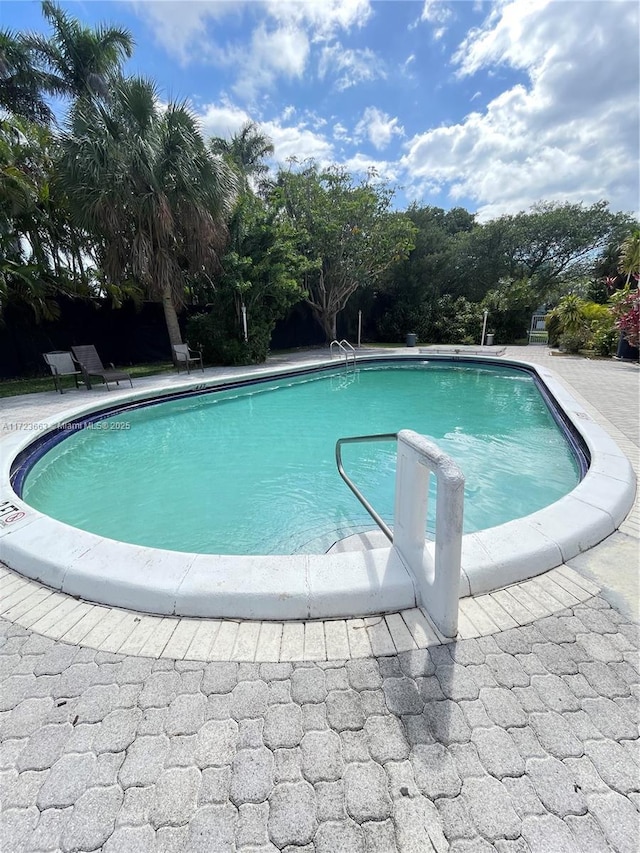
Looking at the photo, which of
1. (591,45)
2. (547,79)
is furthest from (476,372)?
(591,45)

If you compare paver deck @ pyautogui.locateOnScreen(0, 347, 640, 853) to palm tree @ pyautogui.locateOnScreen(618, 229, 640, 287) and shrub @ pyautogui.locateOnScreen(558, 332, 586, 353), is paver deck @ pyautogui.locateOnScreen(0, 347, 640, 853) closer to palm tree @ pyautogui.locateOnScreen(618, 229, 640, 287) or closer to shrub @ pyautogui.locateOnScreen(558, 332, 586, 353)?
palm tree @ pyautogui.locateOnScreen(618, 229, 640, 287)

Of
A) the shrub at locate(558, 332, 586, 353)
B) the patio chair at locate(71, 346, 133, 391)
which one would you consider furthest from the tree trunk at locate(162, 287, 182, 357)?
the shrub at locate(558, 332, 586, 353)

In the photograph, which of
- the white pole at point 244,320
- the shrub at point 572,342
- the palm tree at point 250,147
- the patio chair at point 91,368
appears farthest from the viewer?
the palm tree at point 250,147

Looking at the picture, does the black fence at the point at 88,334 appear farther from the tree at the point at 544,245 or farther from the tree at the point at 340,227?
the tree at the point at 544,245

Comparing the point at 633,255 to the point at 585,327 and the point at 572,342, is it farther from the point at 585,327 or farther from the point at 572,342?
the point at 572,342

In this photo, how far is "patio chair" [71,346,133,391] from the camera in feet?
27.0

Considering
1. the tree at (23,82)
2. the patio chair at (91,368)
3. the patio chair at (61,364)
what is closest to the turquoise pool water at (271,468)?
the patio chair at (91,368)

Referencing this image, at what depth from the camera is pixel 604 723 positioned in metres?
1.42

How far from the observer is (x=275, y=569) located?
212 cm

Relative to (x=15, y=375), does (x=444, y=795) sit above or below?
below

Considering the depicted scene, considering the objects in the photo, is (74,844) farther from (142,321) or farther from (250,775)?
(142,321)

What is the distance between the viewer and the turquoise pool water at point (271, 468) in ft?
12.4

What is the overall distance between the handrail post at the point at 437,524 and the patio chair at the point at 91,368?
8.00 m

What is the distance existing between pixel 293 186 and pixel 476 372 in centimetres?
1076
